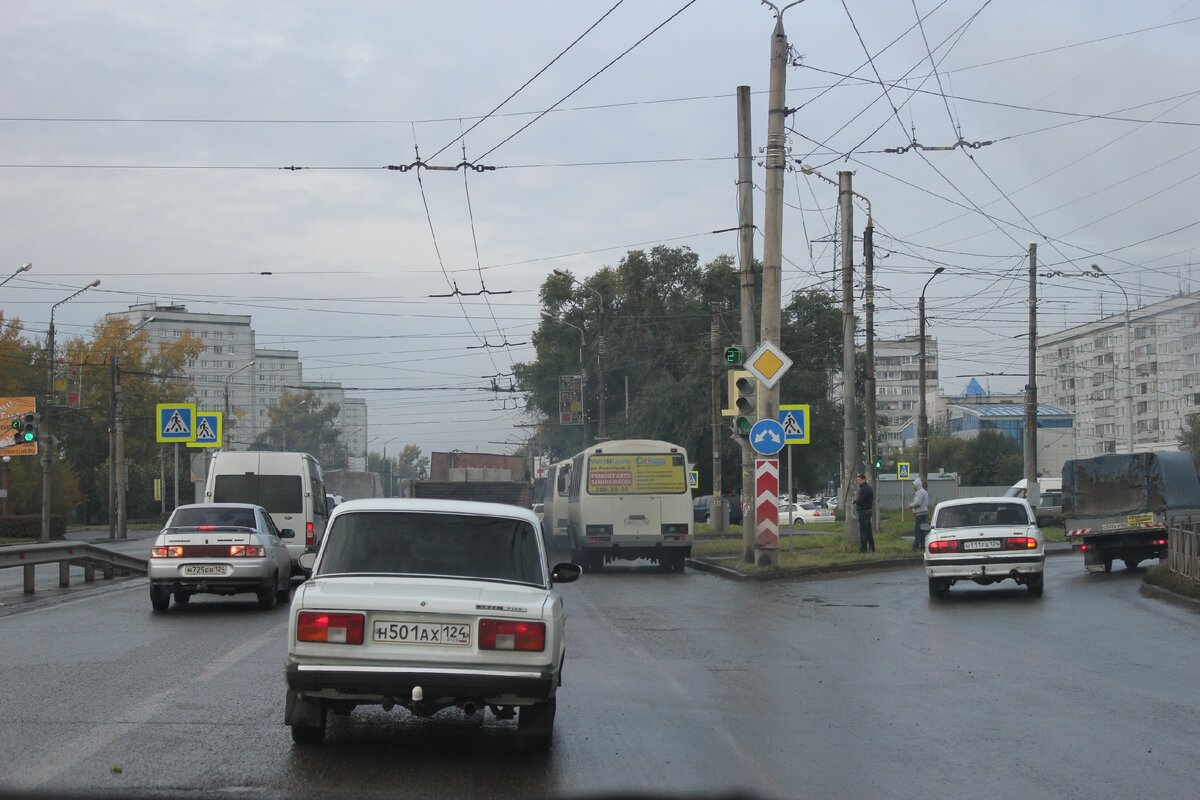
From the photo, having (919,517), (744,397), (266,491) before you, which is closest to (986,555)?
(744,397)

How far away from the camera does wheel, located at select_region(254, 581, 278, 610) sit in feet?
59.1

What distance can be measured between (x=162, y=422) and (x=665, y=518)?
26826 mm

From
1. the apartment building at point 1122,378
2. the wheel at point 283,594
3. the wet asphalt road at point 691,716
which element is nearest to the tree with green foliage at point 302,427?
the apartment building at point 1122,378

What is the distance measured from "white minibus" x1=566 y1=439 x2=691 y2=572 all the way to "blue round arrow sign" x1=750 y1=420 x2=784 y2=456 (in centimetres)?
543

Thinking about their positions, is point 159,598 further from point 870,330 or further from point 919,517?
point 870,330

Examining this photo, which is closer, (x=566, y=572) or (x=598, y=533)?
→ (x=566, y=572)

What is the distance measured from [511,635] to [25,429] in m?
33.1

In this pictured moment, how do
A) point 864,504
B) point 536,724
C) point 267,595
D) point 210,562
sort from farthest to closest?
point 864,504, point 267,595, point 210,562, point 536,724

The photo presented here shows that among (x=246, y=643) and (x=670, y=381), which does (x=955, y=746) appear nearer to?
(x=246, y=643)

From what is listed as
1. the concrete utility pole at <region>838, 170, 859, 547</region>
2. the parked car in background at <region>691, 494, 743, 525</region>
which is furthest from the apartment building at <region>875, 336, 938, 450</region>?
the concrete utility pole at <region>838, 170, 859, 547</region>

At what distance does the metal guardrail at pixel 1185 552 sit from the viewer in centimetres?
1980

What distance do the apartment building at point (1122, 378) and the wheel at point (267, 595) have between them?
217 feet

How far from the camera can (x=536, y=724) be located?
302 inches

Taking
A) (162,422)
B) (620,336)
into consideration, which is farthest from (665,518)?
(620,336)
